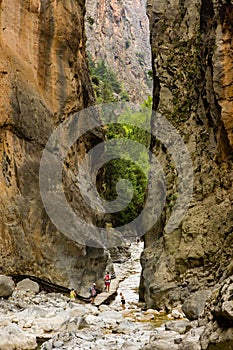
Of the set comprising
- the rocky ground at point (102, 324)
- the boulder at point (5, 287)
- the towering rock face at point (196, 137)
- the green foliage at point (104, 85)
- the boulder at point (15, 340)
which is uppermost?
the green foliage at point (104, 85)

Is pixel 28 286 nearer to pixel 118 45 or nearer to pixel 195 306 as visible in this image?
pixel 195 306

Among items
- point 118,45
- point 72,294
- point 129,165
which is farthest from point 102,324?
point 118,45

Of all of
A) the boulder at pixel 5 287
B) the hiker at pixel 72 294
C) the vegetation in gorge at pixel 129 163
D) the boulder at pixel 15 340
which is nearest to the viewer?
the boulder at pixel 15 340

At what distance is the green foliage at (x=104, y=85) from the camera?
5011 centimetres

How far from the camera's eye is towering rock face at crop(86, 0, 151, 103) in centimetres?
8456

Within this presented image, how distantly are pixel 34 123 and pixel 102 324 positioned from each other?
1005 cm

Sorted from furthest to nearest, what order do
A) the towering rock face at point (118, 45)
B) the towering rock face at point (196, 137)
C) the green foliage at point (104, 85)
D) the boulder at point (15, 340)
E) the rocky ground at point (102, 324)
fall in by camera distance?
the towering rock face at point (118, 45) → the green foliage at point (104, 85) → the towering rock face at point (196, 137) → the boulder at point (15, 340) → the rocky ground at point (102, 324)

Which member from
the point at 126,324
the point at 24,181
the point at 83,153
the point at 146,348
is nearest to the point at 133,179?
the point at 83,153

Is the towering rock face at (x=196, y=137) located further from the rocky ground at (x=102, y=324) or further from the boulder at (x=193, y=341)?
the boulder at (x=193, y=341)

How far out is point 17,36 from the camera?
2061 centimetres

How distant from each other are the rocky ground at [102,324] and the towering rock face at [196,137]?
6.13 ft

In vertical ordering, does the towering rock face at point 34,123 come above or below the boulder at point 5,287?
above

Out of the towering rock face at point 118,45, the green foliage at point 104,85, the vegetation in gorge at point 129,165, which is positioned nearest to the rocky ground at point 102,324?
the vegetation in gorge at point 129,165

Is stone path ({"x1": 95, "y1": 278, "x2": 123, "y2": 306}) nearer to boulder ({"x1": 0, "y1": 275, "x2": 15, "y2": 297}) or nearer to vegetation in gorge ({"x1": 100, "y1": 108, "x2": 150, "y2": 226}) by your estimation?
boulder ({"x1": 0, "y1": 275, "x2": 15, "y2": 297})
